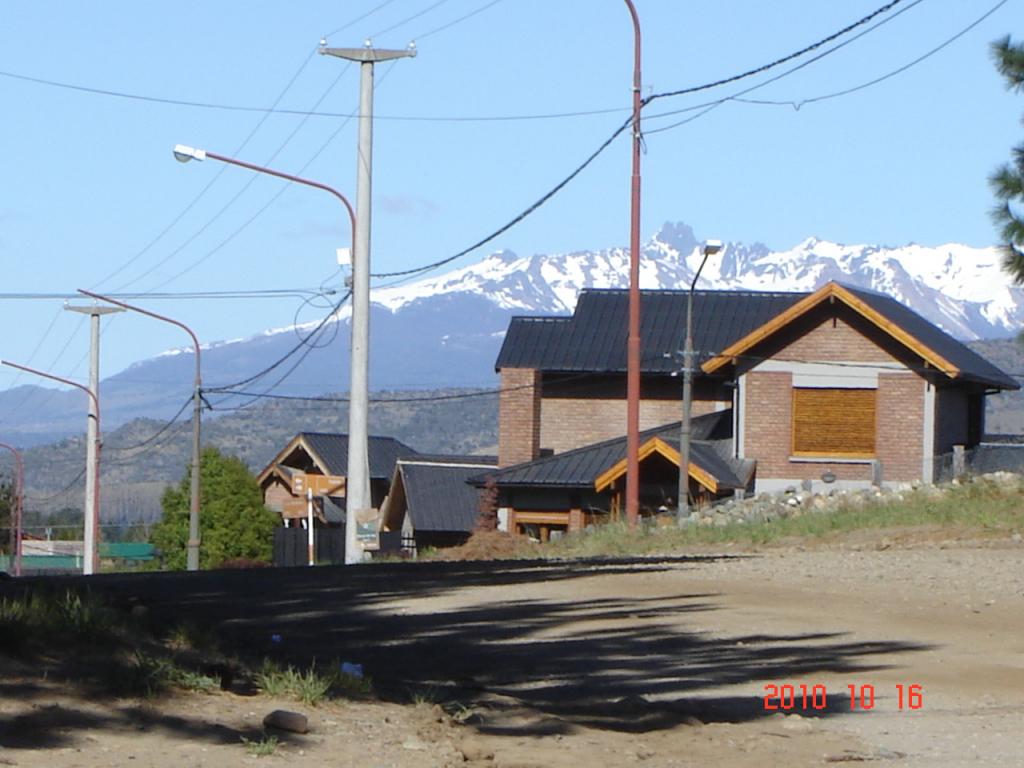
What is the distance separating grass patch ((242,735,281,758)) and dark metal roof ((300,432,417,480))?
192 feet

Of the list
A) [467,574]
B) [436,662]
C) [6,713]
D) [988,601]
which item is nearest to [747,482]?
[467,574]

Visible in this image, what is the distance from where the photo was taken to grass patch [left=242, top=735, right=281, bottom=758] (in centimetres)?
773

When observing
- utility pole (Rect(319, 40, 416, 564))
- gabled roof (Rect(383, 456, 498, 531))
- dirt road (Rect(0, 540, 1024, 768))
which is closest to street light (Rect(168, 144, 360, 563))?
utility pole (Rect(319, 40, 416, 564))

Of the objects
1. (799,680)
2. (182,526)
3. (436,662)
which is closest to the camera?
(799,680)

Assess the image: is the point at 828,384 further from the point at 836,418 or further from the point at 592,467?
the point at 592,467

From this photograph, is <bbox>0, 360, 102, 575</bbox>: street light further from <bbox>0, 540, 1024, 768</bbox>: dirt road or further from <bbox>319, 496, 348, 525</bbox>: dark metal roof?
<bbox>0, 540, 1024, 768</bbox>: dirt road

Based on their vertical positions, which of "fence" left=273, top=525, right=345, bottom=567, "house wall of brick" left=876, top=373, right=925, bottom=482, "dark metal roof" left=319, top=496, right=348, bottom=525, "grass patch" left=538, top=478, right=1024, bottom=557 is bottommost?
"fence" left=273, top=525, right=345, bottom=567

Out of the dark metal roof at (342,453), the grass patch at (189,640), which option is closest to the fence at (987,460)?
the dark metal roof at (342,453)

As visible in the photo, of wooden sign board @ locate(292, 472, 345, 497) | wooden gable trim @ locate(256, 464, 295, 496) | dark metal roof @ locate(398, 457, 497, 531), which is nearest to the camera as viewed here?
dark metal roof @ locate(398, 457, 497, 531)

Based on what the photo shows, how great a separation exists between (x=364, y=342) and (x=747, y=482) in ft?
55.9

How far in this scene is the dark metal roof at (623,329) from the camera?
49969 millimetres

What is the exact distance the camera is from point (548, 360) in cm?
5031

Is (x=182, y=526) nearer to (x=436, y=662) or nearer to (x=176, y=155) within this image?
(x=176, y=155)

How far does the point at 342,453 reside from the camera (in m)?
71.0
